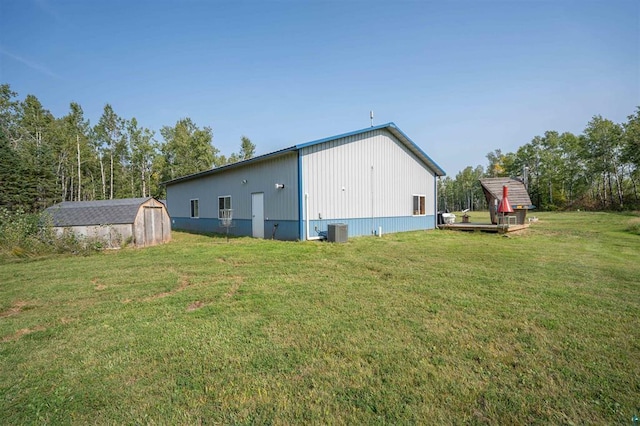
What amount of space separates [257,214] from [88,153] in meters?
35.9

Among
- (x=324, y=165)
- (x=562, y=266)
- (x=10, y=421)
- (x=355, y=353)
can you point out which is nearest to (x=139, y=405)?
(x=10, y=421)

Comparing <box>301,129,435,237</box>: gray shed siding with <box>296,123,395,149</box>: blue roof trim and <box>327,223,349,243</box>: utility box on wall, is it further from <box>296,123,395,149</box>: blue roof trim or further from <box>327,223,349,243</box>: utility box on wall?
<box>327,223,349,243</box>: utility box on wall

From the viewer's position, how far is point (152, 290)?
5391mm

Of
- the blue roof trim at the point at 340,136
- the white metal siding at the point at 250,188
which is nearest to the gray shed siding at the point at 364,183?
the blue roof trim at the point at 340,136

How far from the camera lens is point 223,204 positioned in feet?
55.2

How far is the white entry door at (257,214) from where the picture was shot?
1383cm

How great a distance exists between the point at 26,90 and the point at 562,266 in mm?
50510

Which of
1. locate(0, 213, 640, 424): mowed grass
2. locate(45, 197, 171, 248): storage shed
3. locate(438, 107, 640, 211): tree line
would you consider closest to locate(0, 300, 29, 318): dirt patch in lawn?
locate(0, 213, 640, 424): mowed grass

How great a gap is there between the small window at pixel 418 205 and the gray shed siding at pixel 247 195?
25.8ft

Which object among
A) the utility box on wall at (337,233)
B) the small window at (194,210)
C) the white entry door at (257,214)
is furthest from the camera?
the small window at (194,210)

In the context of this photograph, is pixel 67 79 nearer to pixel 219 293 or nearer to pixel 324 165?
pixel 324 165

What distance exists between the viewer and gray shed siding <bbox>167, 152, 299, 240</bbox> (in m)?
12.3

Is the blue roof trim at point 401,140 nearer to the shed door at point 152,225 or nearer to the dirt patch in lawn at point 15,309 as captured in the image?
the shed door at point 152,225

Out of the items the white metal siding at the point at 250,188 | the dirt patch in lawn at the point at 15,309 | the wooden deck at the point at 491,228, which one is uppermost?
the white metal siding at the point at 250,188
